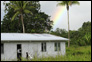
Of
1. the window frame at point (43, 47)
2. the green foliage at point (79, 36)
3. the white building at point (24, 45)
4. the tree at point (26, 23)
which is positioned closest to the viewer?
the white building at point (24, 45)

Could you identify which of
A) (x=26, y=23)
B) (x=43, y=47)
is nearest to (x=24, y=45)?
(x=43, y=47)

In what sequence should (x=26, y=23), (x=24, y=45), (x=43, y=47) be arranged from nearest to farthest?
(x=24, y=45)
(x=43, y=47)
(x=26, y=23)

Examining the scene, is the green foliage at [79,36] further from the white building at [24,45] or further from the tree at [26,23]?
the white building at [24,45]

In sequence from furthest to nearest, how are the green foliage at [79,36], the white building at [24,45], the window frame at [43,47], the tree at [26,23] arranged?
1. the tree at [26,23]
2. the green foliage at [79,36]
3. the window frame at [43,47]
4. the white building at [24,45]

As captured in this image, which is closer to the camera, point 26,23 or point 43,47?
point 43,47

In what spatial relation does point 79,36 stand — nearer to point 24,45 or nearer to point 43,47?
point 43,47

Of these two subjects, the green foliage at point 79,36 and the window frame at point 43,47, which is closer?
the window frame at point 43,47

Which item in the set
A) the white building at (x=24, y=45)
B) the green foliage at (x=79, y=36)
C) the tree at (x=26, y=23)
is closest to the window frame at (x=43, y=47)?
the white building at (x=24, y=45)

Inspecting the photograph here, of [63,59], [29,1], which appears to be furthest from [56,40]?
[29,1]

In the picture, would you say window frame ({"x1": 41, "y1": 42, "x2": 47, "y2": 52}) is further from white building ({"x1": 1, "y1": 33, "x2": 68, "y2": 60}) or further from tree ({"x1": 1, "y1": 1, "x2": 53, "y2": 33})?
tree ({"x1": 1, "y1": 1, "x2": 53, "y2": 33})

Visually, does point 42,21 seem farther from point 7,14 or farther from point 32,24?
point 7,14

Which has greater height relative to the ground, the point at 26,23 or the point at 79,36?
the point at 26,23

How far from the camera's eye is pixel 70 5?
102 feet

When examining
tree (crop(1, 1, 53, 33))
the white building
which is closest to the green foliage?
tree (crop(1, 1, 53, 33))
